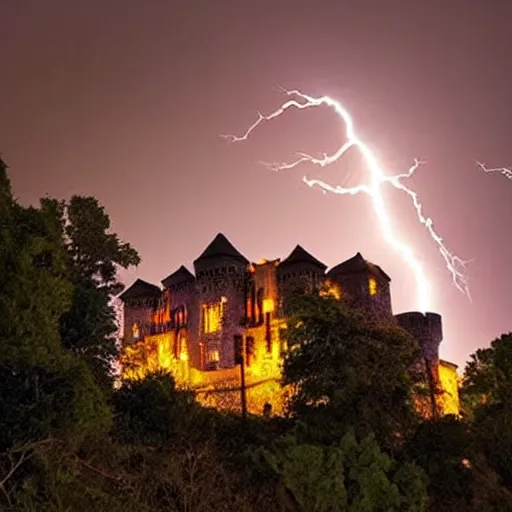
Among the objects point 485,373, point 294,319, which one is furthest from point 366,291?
point 294,319

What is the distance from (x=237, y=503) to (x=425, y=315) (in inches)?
1198

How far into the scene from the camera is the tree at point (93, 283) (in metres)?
19.1

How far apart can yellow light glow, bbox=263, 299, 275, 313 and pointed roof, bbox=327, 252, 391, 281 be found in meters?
4.15

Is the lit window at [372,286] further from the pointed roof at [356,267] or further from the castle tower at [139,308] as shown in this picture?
the castle tower at [139,308]

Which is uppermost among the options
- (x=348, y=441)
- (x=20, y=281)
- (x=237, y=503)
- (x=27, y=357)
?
(x=20, y=281)

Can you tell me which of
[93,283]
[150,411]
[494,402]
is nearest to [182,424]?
[150,411]

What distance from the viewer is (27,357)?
14914 millimetres

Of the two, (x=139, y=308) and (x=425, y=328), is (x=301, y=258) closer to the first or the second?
(x=425, y=328)

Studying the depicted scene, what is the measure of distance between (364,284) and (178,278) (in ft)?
46.8

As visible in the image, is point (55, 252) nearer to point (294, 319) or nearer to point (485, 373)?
point (294, 319)

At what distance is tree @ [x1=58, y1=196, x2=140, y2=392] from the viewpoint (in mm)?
19109

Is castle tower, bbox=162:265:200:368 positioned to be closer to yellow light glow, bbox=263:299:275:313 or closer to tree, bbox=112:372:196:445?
yellow light glow, bbox=263:299:275:313

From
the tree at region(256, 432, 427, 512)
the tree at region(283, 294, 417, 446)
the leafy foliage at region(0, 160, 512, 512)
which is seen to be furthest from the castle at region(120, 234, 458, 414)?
the tree at region(256, 432, 427, 512)

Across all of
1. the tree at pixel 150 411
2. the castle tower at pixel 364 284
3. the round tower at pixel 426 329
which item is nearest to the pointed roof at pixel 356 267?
the castle tower at pixel 364 284
